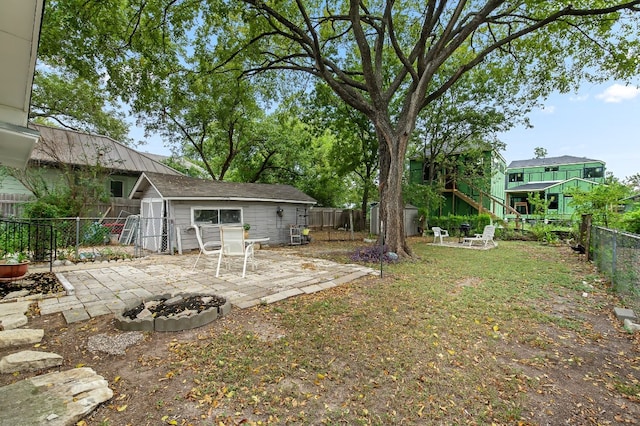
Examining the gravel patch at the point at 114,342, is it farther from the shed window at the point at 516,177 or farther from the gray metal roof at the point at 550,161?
the gray metal roof at the point at 550,161

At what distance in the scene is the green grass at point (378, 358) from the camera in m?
2.16

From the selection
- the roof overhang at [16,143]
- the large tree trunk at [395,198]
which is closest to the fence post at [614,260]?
the large tree trunk at [395,198]

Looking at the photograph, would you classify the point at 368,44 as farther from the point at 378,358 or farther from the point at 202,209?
the point at 378,358

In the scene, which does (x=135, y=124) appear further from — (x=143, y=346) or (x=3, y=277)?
(x=143, y=346)

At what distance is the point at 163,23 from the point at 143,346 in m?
8.13

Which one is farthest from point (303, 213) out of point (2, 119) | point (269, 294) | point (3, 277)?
point (2, 119)

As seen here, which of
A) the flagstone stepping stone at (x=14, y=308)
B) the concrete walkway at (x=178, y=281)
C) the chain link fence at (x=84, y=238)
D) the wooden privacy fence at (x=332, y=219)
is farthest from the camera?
the wooden privacy fence at (x=332, y=219)

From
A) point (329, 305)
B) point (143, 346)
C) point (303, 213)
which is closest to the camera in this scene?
point (143, 346)

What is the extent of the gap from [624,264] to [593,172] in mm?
29643

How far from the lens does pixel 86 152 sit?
44.4 feet

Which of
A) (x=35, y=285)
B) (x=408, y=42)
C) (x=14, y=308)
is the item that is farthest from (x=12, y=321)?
(x=408, y=42)

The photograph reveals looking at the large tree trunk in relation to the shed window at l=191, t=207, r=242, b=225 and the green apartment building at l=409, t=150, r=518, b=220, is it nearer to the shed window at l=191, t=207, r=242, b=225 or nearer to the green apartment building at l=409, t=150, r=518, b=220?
the shed window at l=191, t=207, r=242, b=225

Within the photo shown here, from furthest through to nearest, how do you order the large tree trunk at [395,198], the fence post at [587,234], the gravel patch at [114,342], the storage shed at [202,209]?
the storage shed at [202,209], the fence post at [587,234], the large tree trunk at [395,198], the gravel patch at [114,342]

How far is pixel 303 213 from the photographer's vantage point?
14.3 meters
